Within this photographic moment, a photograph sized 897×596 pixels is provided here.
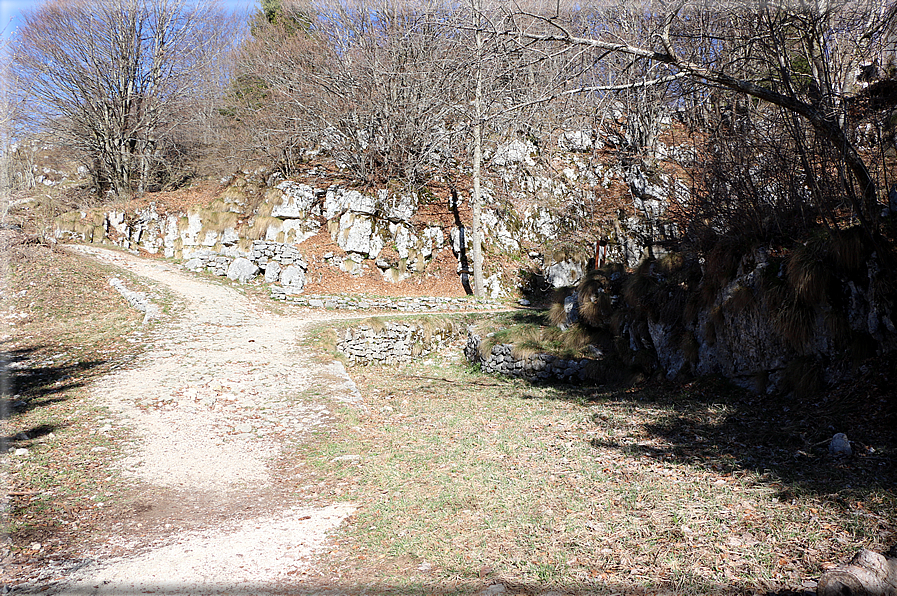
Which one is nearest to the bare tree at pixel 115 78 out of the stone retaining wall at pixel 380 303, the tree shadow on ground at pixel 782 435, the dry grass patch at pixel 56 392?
the dry grass patch at pixel 56 392

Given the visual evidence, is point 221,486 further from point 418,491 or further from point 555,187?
point 555,187

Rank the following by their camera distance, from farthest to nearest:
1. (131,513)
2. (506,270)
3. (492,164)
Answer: (492,164) → (506,270) → (131,513)

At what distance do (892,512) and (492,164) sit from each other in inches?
784

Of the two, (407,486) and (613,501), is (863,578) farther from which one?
(407,486)

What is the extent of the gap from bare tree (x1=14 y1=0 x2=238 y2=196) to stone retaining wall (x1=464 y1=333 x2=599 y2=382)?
62.3 ft

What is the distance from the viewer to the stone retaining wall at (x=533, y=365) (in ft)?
30.8

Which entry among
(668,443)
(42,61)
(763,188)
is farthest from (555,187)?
(42,61)

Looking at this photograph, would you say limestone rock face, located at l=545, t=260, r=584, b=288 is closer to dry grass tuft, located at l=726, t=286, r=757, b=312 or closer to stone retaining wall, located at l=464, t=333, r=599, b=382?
stone retaining wall, located at l=464, t=333, r=599, b=382

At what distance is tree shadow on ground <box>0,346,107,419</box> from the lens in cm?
727

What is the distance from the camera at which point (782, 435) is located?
516 cm

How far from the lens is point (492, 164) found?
2205cm

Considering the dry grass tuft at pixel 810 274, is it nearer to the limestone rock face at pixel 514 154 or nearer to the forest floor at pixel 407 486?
the forest floor at pixel 407 486

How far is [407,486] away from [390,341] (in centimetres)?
754

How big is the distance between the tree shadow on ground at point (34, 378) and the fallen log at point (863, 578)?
8.61 m
